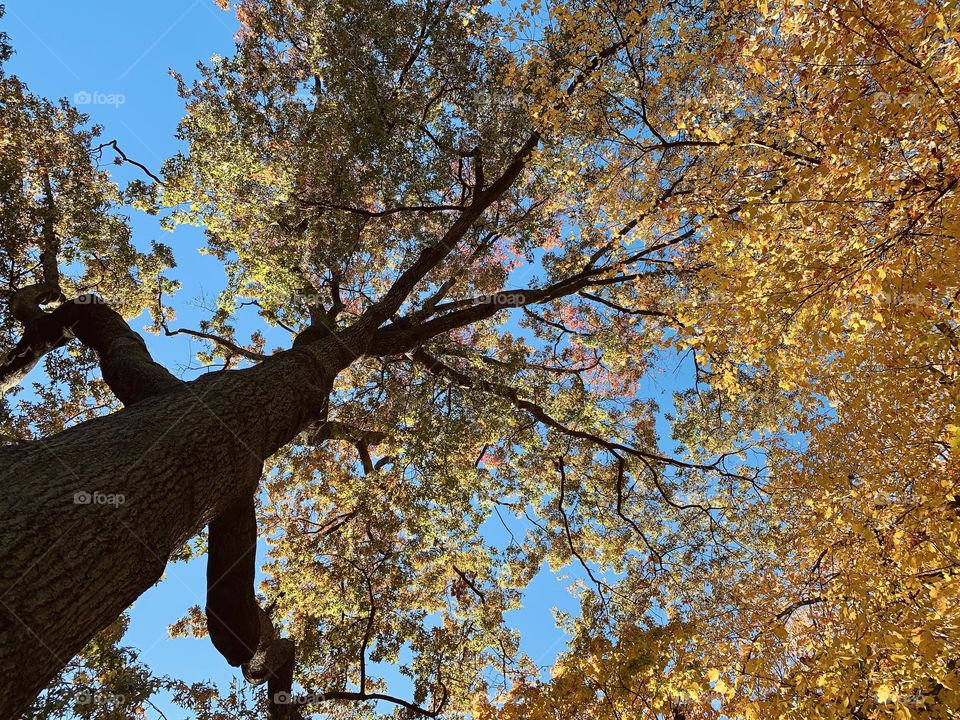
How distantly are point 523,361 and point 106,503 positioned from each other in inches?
283

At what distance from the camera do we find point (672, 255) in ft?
29.6

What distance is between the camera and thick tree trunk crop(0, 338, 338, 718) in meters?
2.39

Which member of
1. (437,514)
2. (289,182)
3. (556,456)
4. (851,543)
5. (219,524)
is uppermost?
(289,182)

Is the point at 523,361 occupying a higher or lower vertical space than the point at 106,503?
higher

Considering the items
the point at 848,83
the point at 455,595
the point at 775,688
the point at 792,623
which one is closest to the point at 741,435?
the point at 792,623

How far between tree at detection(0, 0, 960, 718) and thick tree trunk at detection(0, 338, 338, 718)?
0.02m

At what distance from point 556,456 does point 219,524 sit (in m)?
6.88

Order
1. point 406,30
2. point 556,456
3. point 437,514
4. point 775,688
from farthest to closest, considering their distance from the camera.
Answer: point 556,456 → point 406,30 → point 437,514 → point 775,688

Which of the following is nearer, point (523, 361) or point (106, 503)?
point (106, 503)

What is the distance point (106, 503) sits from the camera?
117 inches

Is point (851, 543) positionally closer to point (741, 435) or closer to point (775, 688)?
point (775, 688)

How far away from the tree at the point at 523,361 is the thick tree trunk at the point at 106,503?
2cm

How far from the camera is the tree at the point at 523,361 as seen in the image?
3334 millimetres

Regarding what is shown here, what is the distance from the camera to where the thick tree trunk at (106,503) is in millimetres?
2389
